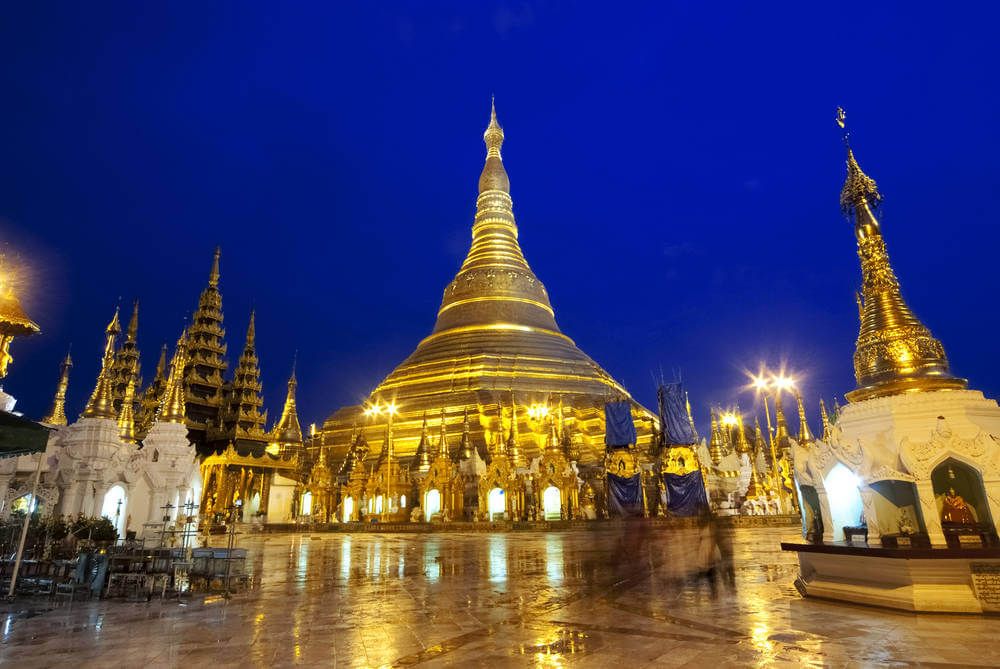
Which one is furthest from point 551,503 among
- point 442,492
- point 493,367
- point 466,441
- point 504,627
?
point 504,627

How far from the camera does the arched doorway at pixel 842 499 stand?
24.6 ft

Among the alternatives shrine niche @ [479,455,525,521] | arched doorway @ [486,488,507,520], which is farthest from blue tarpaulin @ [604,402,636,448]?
arched doorway @ [486,488,507,520]

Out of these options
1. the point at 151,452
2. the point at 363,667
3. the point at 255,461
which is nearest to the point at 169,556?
the point at 363,667

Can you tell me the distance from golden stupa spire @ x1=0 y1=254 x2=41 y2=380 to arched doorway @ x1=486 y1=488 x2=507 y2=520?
18202 millimetres

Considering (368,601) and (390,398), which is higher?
(390,398)

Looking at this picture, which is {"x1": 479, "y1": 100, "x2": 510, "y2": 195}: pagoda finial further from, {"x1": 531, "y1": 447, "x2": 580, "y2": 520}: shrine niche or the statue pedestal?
the statue pedestal

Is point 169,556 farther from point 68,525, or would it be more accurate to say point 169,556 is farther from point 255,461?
point 255,461

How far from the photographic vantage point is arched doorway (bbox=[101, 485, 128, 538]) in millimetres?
13648

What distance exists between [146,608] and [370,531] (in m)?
19.3

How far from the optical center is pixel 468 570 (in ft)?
33.7

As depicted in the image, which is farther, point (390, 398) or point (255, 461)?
point (390, 398)

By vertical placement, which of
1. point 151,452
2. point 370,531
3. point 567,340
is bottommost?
point 370,531

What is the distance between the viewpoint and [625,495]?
25.8 m

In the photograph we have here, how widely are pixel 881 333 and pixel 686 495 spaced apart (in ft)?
62.3
